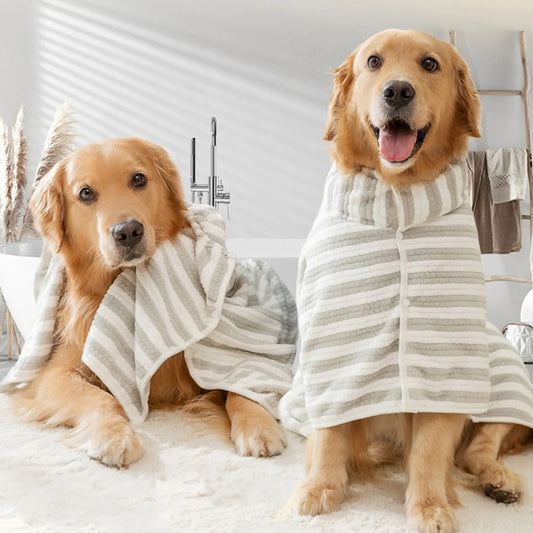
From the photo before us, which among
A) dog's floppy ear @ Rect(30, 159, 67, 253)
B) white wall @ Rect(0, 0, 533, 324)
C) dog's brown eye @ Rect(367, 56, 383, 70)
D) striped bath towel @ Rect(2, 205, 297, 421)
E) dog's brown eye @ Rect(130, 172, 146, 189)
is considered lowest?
striped bath towel @ Rect(2, 205, 297, 421)

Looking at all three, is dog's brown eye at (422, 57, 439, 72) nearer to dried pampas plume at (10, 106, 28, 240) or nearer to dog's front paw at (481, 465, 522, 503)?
dog's front paw at (481, 465, 522, 503)

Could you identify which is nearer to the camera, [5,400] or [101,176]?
[101,176]

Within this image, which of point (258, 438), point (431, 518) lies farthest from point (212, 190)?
point (431, 518)

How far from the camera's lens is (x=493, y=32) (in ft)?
13.6

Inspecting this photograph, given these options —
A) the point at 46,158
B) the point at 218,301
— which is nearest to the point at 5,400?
the point at 218,301

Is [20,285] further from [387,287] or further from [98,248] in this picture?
[387,287]

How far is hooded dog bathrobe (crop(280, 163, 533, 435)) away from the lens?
109 centimetres

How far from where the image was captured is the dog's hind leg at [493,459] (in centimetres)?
111

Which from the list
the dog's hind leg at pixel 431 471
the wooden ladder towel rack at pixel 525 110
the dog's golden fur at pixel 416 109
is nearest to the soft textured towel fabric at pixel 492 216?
the wooden ladder towel rack at pixel 525 110

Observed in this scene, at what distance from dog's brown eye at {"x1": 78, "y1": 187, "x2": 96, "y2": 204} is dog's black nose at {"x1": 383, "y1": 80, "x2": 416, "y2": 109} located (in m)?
0.78

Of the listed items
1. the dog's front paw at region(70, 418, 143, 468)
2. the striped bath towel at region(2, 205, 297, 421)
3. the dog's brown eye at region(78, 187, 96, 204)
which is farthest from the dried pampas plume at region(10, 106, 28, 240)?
the dog's front paw at region(70, 418, 143, 468)

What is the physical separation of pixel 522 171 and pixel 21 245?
2833 mm

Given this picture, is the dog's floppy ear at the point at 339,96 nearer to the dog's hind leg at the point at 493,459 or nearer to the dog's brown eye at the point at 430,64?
the dog's brown eye at the point at 430,64

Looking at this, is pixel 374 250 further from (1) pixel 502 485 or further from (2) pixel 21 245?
(2) pixel 21 245
